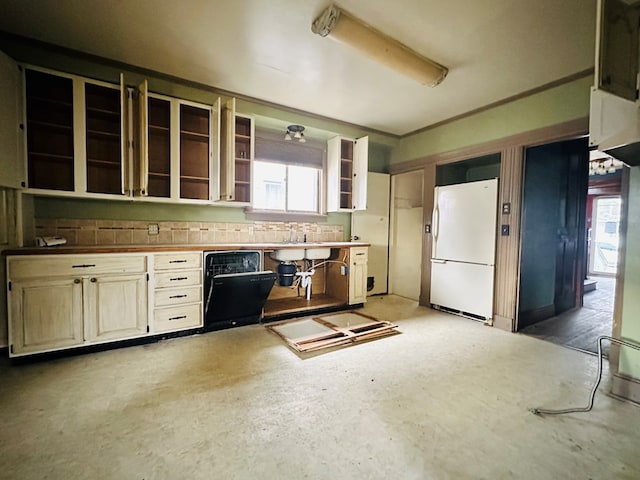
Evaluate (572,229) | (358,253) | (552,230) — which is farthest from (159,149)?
(572,229)

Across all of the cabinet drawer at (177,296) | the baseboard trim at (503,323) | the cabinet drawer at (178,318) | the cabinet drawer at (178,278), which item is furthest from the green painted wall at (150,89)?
the baseboard trim at (503,323)

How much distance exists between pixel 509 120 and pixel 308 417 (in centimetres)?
376

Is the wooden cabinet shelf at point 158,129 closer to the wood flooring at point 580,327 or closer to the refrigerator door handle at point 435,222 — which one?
the refrigerator door handle at point 435,222

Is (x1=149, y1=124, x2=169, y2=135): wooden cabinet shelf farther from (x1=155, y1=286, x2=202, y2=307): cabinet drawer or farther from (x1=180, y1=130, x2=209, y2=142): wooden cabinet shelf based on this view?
(x1=155, y1=286, x2=202, y2=307): cabinet drawer

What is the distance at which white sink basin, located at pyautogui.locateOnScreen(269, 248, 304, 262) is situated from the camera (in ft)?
11.5

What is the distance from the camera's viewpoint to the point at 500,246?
343 cm

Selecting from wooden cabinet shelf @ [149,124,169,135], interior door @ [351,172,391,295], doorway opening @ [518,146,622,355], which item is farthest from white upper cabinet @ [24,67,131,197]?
doorway opening @ [518,146,622,355]

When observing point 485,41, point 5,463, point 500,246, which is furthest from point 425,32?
point 5,463

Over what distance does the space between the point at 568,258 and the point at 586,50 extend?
2.90 m

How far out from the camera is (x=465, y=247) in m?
3.75

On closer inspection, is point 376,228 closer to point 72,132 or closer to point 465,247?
point 465,247

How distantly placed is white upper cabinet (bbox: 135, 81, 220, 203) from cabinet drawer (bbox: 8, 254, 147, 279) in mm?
695

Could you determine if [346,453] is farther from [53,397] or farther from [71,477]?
[53,397]

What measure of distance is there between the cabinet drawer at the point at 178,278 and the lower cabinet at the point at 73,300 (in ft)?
0.38
